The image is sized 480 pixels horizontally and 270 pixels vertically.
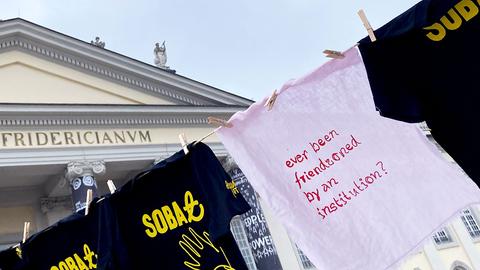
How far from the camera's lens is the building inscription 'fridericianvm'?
476 inches

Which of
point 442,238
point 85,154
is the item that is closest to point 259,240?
point 85,154

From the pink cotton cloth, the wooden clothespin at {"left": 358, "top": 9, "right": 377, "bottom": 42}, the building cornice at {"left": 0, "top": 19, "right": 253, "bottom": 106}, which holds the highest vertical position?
the building cornice at {"left": 0, "top": 19, "right": 253, "bottom": 106}

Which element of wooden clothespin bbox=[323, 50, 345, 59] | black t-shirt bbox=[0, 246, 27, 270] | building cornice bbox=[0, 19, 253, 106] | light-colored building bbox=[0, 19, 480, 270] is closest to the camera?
wooden clothespin bbox=[323, 50, 345, 59]

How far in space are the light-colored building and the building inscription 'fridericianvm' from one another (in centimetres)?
2

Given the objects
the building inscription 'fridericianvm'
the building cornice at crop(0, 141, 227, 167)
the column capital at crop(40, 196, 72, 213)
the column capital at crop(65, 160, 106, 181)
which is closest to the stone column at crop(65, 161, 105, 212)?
the column capital at crop(65, 160, 106, 181)

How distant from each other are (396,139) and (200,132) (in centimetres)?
1058

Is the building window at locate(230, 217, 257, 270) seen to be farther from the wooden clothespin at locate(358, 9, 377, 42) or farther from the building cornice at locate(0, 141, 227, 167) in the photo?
the wooden clothespin at locate(358, 9, 377, 42)

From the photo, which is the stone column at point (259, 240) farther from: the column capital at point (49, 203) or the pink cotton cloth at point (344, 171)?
the pink cotton cloth at point (344, 171)

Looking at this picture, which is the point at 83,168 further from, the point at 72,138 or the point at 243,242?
the point at 243,242

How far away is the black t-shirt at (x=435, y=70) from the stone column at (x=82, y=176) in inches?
360

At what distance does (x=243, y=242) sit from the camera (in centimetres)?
1348

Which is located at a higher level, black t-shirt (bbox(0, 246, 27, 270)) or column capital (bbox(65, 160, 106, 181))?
column capital (bbox(65, 160, 106, 181))

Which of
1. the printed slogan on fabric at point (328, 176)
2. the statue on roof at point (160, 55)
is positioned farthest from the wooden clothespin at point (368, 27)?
the statue on roof at point (160, 55)

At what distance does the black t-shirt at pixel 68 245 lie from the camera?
514cm
